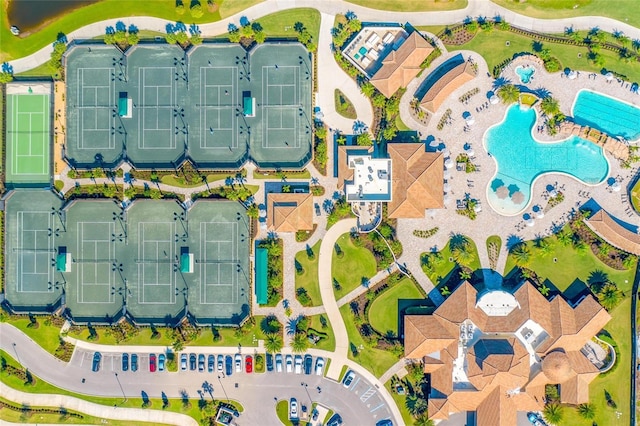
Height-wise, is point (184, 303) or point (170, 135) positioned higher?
point (170, 135)

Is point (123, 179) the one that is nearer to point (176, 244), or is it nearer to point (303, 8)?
point (176, 244)

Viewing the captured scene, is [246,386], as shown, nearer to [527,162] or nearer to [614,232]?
[527,162]

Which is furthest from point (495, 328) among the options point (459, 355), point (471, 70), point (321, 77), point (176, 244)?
point (176, 244)

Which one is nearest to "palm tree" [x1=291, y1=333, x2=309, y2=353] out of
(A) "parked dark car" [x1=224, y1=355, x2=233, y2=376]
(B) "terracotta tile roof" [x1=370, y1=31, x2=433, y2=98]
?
(A) "parked dark car" [x1=224, y1=355, x2=233, y2=376]

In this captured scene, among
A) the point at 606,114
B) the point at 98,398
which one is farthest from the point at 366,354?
the point at 606,114

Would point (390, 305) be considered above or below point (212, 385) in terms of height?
above

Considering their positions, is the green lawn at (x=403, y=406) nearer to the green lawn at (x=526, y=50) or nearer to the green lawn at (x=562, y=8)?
the green lawn at (x=526, y=50)
